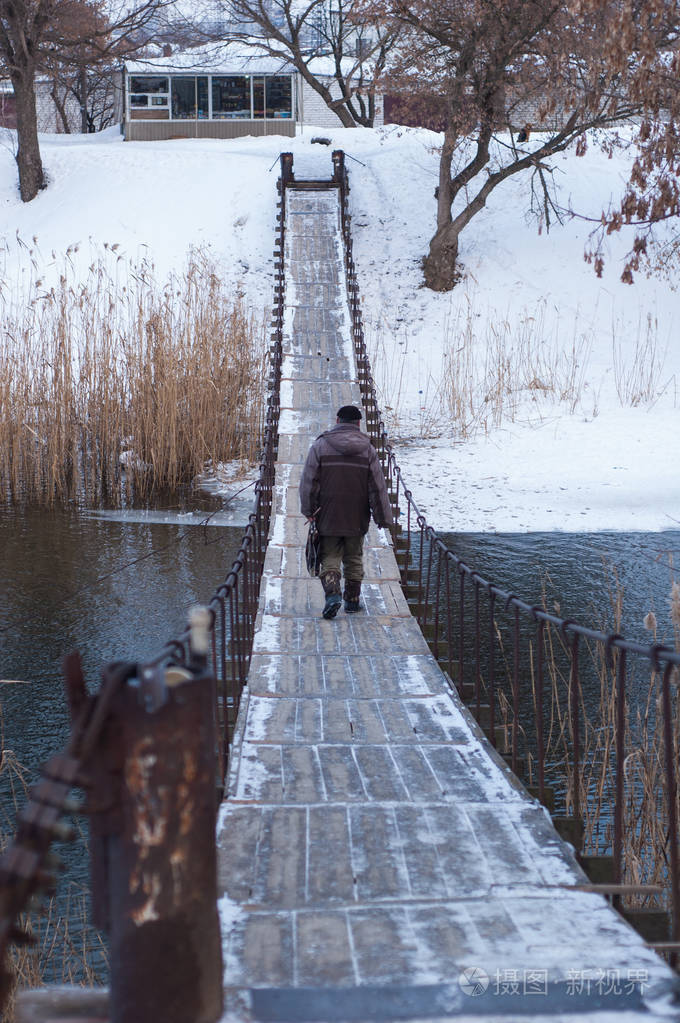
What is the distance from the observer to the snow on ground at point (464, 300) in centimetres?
1230

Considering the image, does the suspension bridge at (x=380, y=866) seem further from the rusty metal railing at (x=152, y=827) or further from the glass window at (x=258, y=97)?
the glass window at (x=258, y=97)

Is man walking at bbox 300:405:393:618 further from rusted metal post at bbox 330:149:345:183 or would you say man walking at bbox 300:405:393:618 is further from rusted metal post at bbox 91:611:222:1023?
rusted metal post at bbox 330:149:345:183

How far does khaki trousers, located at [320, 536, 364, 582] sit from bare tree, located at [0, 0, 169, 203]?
1677 cm

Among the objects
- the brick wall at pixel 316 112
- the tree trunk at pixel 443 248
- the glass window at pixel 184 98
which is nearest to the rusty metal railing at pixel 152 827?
the tree trunk at pixel 443 248

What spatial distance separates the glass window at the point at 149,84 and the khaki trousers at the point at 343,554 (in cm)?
2405

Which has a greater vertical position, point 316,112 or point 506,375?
point 316,112

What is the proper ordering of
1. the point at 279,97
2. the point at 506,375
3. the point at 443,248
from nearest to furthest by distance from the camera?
the point at 506,375 < the point at 443,248 < the point at 279,97

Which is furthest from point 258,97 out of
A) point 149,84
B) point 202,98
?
point 149,84

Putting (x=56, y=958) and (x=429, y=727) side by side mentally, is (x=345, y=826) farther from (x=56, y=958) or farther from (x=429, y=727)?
(x=56, y=958)

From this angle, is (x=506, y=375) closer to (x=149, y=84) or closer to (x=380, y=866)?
(x=380, y=866)

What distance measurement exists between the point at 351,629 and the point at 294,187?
16.4 meters


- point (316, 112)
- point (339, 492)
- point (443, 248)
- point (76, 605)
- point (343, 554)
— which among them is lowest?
point (76, 605)

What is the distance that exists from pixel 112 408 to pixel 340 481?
19.0 ft

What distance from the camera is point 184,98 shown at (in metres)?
27.4
